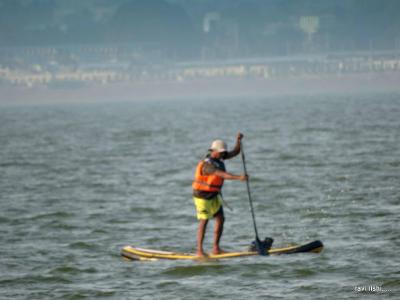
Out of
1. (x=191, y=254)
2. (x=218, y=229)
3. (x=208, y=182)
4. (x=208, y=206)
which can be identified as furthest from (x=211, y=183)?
(x=191, y=254)

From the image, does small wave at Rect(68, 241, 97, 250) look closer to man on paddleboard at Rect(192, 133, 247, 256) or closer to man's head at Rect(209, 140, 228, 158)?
man on paddleboard at Rect(192, 133, 247, 256)

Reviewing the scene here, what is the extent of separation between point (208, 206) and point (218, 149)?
0.95 meters

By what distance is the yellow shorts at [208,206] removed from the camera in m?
18.1

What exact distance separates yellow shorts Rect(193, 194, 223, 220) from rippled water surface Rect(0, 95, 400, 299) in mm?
809

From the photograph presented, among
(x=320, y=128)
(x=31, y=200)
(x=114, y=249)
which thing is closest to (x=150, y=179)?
(x=31, y=200)

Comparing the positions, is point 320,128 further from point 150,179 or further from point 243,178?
point 243,178

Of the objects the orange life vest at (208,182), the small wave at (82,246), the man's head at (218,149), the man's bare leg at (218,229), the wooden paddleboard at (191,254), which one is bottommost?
the small wave at (82,246)

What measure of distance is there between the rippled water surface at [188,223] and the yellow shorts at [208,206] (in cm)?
81

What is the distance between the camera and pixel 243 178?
56.1 feet

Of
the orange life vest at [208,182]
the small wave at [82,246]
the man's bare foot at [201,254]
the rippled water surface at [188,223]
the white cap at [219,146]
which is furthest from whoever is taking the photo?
the small wave at [82,246]

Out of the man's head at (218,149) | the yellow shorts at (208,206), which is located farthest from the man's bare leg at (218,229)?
the man's head at (218,149)

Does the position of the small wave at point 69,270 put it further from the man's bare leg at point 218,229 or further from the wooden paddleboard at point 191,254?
the man's bare leg at point 218,229

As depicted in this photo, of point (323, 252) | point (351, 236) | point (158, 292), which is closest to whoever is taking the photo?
point (158, 292)

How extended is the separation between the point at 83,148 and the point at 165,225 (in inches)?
1280
